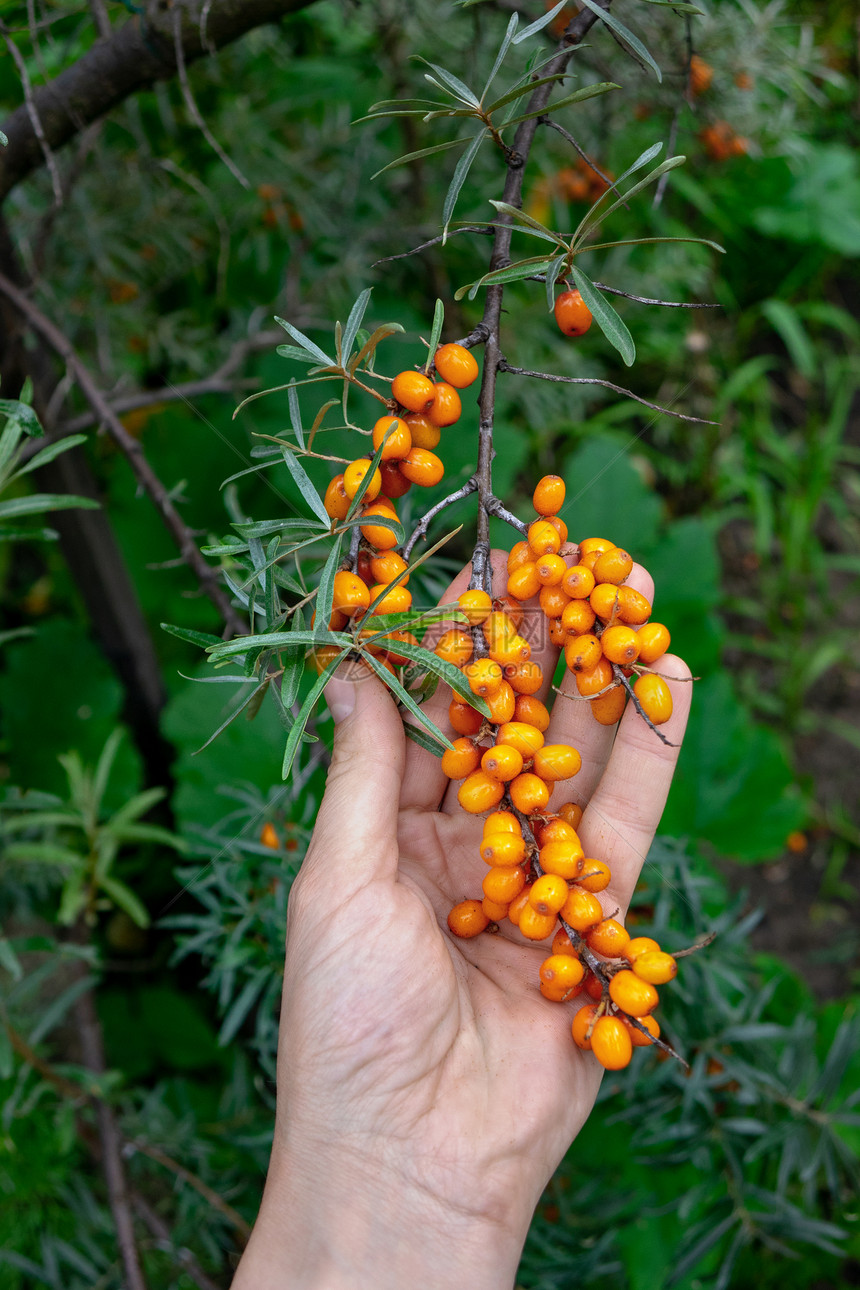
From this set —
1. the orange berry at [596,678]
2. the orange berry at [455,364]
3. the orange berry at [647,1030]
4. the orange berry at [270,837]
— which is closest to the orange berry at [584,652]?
the orange berry at [596,678]

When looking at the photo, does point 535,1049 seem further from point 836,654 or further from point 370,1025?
point 836,654

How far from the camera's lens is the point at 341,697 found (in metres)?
1.12

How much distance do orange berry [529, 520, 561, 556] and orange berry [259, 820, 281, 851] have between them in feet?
2.49

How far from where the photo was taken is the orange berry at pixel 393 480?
984 mm

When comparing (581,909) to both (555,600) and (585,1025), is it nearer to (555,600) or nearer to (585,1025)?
(585,1025)

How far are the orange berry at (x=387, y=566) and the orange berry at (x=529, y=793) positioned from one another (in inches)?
11.3

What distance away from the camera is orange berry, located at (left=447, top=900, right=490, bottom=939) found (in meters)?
1.14

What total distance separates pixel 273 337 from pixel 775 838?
1846 mm

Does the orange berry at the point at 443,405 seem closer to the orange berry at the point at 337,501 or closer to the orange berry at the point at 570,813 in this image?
the orange berry at the point at 337,501

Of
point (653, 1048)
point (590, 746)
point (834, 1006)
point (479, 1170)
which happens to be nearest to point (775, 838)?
point (834, 1006)

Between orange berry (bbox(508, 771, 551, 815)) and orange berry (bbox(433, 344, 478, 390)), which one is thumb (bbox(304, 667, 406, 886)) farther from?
orange berry (bbox(433, 344, 478, 390))

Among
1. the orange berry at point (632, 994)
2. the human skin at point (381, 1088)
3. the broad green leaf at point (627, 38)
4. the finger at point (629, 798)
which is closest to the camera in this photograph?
the broad green leaf at point (627, 38)

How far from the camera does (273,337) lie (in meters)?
1.63

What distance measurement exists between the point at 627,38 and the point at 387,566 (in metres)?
0.63
